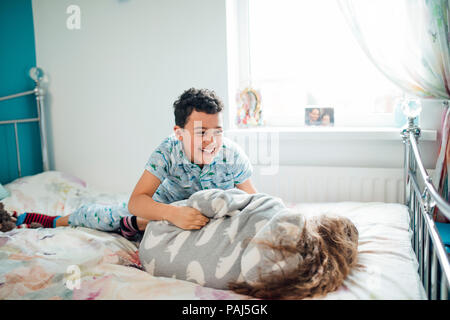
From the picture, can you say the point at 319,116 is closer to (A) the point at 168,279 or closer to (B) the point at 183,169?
(B) the point at 183,169

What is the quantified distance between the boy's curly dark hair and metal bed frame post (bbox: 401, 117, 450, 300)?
2.36 ft

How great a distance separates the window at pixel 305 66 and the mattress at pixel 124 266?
700 mm

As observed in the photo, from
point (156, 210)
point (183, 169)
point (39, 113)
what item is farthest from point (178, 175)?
point (39, 113)

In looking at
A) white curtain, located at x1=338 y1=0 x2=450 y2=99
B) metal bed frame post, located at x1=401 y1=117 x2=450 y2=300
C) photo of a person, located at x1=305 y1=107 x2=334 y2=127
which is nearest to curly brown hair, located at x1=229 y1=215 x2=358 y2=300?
metal bed frame post, located at x1=401 y1=117 x2=450 y2=300

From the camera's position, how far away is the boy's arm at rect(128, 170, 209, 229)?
3.82 ft

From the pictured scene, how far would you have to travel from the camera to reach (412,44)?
1.82 meters

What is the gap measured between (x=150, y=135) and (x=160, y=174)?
100 centimetres

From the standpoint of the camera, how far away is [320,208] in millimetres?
1790

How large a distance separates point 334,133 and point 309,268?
116 cm

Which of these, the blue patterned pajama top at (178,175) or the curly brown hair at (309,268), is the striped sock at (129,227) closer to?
the blue patterned pajama top at (178,175)

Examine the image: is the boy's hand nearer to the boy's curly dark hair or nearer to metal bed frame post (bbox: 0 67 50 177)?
the boy's curly dark hair

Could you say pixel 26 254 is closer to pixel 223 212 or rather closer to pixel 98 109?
pixel 223 212

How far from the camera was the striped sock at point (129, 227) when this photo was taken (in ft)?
4.95

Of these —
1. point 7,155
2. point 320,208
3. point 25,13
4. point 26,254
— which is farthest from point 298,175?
point 25,13
